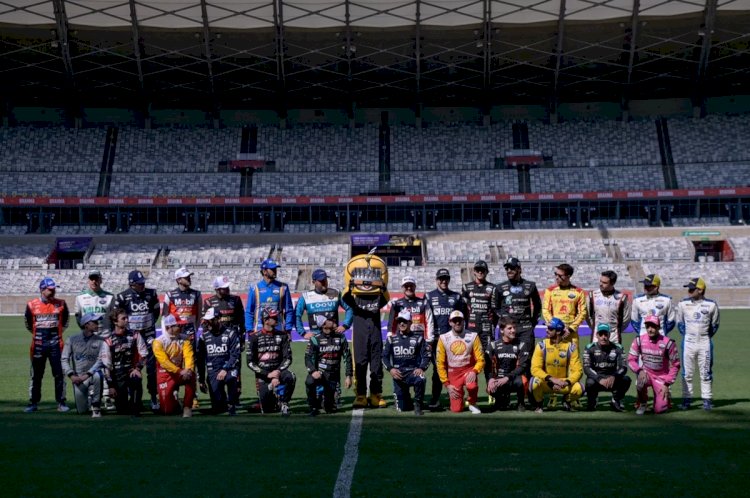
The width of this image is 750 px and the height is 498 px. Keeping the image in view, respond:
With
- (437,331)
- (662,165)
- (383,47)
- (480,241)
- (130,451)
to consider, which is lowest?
(130,451)

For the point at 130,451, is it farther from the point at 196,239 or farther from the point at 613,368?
the point at 196,239

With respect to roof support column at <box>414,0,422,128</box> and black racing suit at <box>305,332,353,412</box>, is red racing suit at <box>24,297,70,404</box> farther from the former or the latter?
roof support column at <box>414,0,422,128</box>

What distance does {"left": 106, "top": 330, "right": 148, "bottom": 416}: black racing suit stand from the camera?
43.8 feet

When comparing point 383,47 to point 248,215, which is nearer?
point 383,47

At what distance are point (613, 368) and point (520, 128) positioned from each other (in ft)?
178

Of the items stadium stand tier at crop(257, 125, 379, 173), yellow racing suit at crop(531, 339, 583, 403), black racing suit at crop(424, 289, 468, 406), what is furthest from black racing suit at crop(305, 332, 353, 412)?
stadium stand tier at crop(257, 125, 379, 173)

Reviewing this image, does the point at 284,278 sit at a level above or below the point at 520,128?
below

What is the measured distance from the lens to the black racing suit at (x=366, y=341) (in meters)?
14.1

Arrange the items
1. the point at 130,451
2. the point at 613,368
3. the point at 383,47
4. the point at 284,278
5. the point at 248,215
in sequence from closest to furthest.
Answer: the point at 130,451, the point at 613,368, the point at 284,278, the point at 383,47, the point at 248,215

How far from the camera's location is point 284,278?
53.5 meters

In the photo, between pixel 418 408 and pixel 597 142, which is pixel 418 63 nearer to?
pixel 597 142

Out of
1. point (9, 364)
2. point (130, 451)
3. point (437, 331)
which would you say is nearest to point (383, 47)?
point (9, 364)

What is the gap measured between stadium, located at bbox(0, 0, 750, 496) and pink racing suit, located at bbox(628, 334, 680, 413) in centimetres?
2718

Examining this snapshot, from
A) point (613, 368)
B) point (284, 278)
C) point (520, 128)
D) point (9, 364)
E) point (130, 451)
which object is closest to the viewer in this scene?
point (130, 451)
